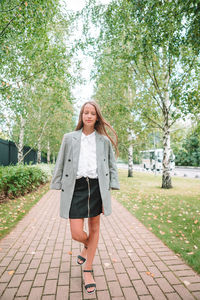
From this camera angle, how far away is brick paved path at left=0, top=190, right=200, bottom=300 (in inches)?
96.1

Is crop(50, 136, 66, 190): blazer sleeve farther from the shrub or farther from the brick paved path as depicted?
the shrub

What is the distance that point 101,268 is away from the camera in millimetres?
2992

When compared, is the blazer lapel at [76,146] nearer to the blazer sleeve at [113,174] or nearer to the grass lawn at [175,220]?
the blazer sleeve at [113,174]

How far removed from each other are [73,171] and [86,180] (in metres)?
0.19

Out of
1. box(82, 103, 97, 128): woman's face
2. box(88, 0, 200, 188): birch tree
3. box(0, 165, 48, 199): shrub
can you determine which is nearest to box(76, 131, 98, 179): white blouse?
box(82, 103, 97, 128): woman's face

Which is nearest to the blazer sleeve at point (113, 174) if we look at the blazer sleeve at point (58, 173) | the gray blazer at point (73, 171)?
the gray blazer at point (73, 171)

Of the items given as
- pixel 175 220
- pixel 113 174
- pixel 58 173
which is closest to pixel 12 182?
pixel 175 220

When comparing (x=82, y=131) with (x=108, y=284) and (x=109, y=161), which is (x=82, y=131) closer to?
(x=109, y=161)

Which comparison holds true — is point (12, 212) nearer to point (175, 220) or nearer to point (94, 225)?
point (94, 225)

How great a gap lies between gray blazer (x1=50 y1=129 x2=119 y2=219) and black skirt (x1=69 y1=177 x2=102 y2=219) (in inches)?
2.7

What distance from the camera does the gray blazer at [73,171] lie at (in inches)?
96.7

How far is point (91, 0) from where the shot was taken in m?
10.0

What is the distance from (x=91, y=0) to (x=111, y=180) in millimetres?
10623

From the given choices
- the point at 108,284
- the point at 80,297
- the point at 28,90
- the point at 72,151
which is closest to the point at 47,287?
the point at 80,297
